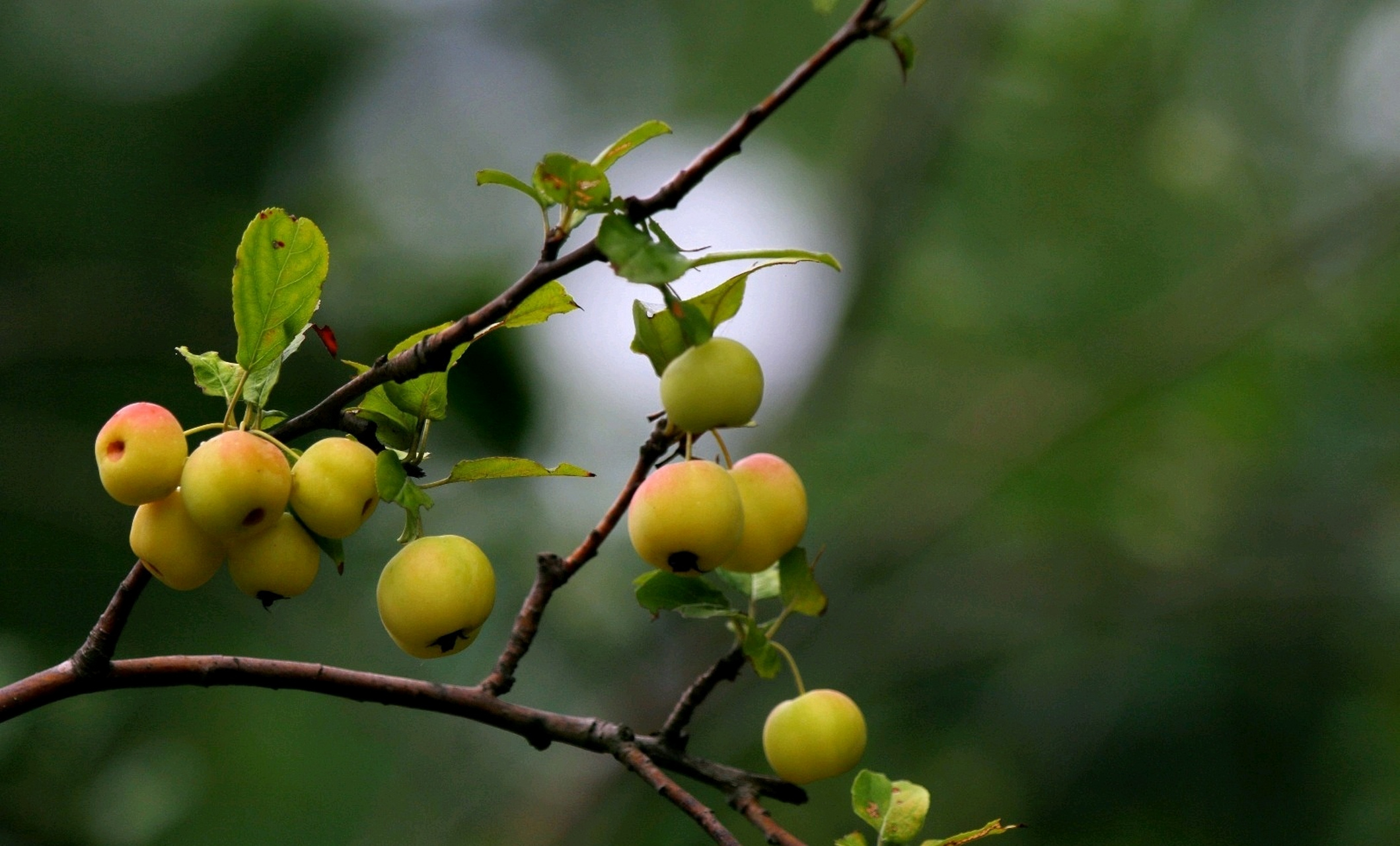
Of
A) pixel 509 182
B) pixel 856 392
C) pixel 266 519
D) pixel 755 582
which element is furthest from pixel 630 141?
pixel 856 392

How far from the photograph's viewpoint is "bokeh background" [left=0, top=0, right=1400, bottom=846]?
7.70 ft

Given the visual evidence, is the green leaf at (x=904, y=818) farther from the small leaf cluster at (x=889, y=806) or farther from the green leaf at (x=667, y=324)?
the green leaf at (x=667, y=324)

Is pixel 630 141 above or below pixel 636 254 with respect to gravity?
above

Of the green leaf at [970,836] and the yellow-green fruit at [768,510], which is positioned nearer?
the green leaf at [970,836]

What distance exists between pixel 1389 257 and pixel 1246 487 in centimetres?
104

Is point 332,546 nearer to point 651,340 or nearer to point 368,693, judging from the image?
point 368,693

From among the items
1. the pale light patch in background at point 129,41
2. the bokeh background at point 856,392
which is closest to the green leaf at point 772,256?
the bokeh background at point 856,392

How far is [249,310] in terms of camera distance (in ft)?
2.22

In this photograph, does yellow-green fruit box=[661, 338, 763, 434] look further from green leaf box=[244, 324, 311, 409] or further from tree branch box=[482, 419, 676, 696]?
green leaf box=[244, 324, 311, 409]

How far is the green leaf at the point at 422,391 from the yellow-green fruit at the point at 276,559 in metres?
0.10

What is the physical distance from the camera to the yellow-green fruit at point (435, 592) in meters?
0.67

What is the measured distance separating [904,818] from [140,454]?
1.69 feet

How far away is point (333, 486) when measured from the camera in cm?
65

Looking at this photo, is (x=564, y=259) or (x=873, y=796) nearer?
(x=564, y=259)
